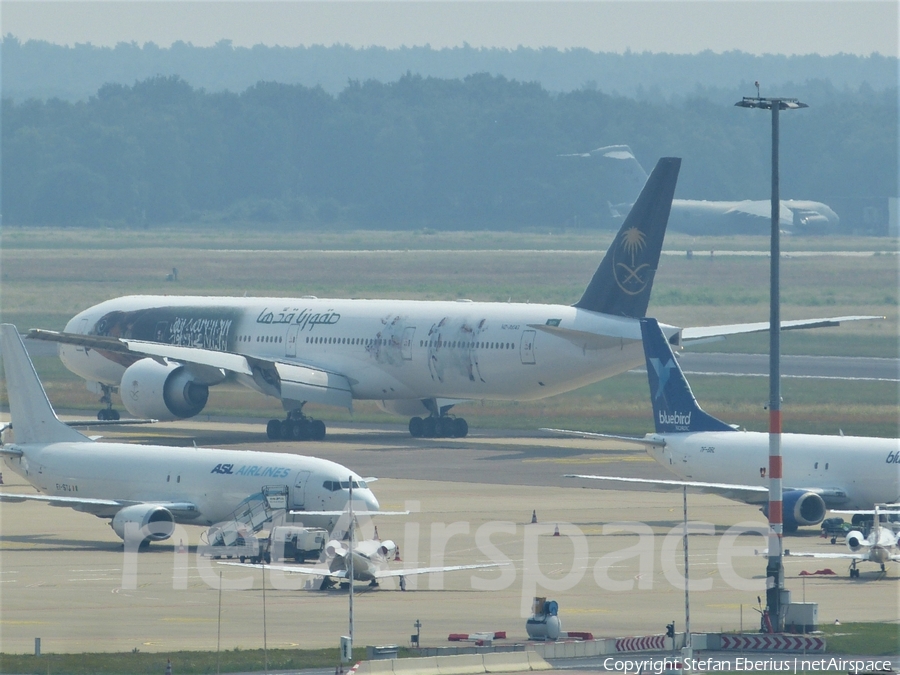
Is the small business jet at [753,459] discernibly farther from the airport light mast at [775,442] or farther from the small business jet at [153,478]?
the airport light mast at [775,442]

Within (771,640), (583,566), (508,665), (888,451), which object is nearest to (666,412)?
(888,451)

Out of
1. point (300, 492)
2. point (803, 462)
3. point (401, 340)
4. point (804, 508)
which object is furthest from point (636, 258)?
point (300, 492)

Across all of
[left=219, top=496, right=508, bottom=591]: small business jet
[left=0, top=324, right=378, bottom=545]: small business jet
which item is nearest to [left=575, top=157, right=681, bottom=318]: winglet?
[left=0, top=324, right=378, bottom=545]: small business jet

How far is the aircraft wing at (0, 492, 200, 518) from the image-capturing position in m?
48.5

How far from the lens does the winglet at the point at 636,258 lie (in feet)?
225

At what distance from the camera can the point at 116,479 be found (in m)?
50.5

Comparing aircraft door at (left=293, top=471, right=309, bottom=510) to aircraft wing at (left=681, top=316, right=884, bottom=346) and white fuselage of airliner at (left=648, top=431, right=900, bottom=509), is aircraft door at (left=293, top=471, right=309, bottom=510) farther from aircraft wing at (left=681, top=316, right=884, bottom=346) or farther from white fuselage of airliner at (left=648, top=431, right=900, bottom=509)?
aircraft wing at (left=681, top=316, right=884, bottom=346)

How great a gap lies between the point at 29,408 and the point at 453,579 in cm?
1576

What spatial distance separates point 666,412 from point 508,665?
23.2 metres

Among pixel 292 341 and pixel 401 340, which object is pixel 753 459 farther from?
pixel 292 341

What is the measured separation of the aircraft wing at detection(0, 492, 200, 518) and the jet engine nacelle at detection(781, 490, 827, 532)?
15507mm

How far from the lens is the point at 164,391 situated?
242ft

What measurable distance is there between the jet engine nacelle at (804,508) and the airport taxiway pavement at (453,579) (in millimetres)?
508

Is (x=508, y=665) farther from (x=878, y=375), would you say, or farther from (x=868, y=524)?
(x=878, y=375)
